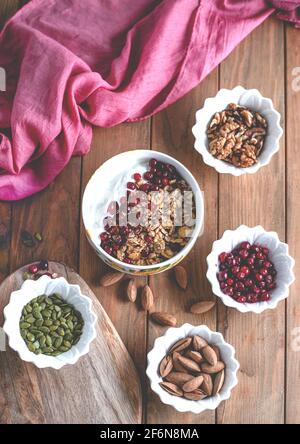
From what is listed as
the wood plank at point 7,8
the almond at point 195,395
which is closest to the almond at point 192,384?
the almond at point 195,395

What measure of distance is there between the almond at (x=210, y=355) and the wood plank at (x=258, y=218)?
0.10 metres

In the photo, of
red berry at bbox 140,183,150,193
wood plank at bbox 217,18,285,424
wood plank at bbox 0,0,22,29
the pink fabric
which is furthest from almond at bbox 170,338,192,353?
A: wood plank at bbox 0,0,22,29

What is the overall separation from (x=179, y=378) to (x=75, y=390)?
232mm

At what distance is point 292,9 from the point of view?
5.29ft

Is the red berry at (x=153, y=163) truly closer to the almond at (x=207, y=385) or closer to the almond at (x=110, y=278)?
the almond at (x=110, y=278)

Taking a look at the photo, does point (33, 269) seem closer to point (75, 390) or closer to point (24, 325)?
point (24, 325)

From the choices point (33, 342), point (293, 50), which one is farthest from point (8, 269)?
point (293, 50)

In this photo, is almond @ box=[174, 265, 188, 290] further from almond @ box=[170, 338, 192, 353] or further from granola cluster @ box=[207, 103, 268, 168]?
granola cluster @ box=[207, 103, 268, 168]

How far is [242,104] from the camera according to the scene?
157cm

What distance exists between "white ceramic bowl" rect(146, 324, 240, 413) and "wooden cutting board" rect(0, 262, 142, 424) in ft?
0.23

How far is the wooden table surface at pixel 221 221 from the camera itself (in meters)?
→ 1.50

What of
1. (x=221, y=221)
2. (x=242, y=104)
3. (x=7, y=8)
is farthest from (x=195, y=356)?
(x=7, y=8)

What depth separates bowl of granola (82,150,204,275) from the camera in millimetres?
1474

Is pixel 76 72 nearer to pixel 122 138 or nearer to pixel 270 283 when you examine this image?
pixel 122 138
